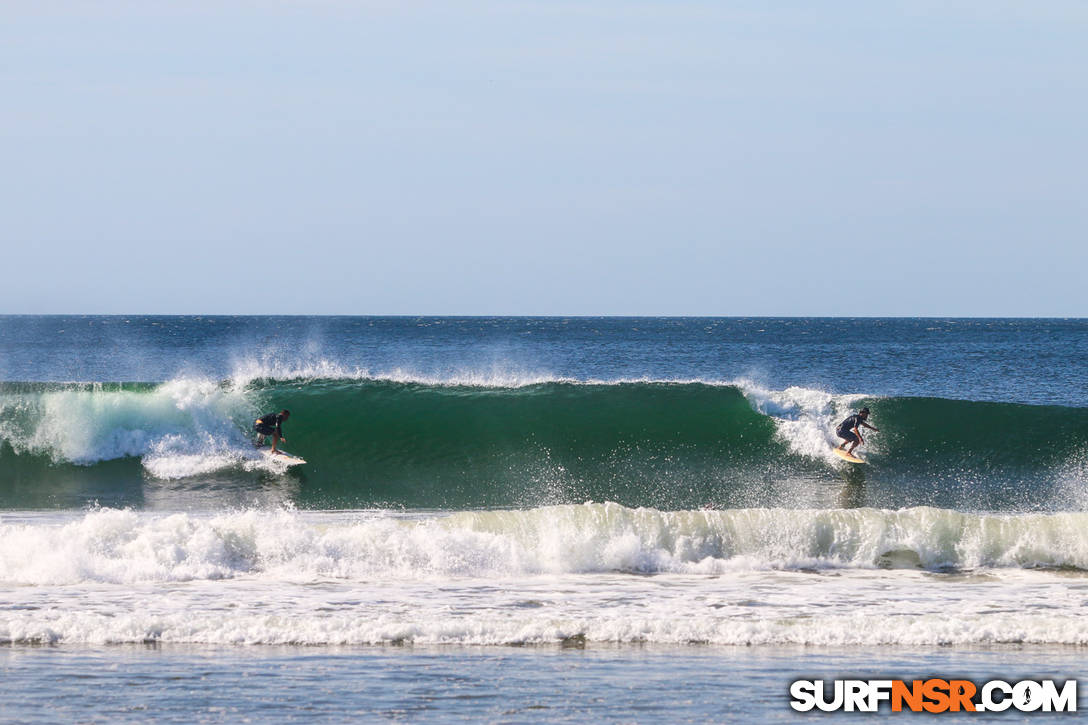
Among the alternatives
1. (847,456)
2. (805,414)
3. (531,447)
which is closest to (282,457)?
(531,447)

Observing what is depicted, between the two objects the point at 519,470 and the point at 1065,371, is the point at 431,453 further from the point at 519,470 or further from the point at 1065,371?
the point at 1065,371

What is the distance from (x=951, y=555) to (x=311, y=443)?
11896 millimetres

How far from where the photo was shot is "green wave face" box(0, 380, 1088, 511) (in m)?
18.1

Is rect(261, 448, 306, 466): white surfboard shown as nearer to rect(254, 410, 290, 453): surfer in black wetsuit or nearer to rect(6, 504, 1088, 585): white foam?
rect(254, 410, 290, 453): surfer in black wetsuit

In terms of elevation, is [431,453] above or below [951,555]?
above

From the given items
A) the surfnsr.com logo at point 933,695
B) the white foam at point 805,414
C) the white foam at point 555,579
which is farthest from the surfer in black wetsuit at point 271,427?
the surfnsr.com logo at point 933,695

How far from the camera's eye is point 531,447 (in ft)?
68.3

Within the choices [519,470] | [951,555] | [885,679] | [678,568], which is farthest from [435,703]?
[519,470]

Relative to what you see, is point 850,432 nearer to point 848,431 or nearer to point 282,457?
point 848,431

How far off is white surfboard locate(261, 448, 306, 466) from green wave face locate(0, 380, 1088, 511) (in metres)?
0.19

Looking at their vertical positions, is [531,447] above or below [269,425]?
below

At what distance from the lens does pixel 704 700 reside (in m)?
7.69

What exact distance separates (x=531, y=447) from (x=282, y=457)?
14.8 ft

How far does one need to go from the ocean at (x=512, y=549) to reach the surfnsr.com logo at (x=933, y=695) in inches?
7.8
